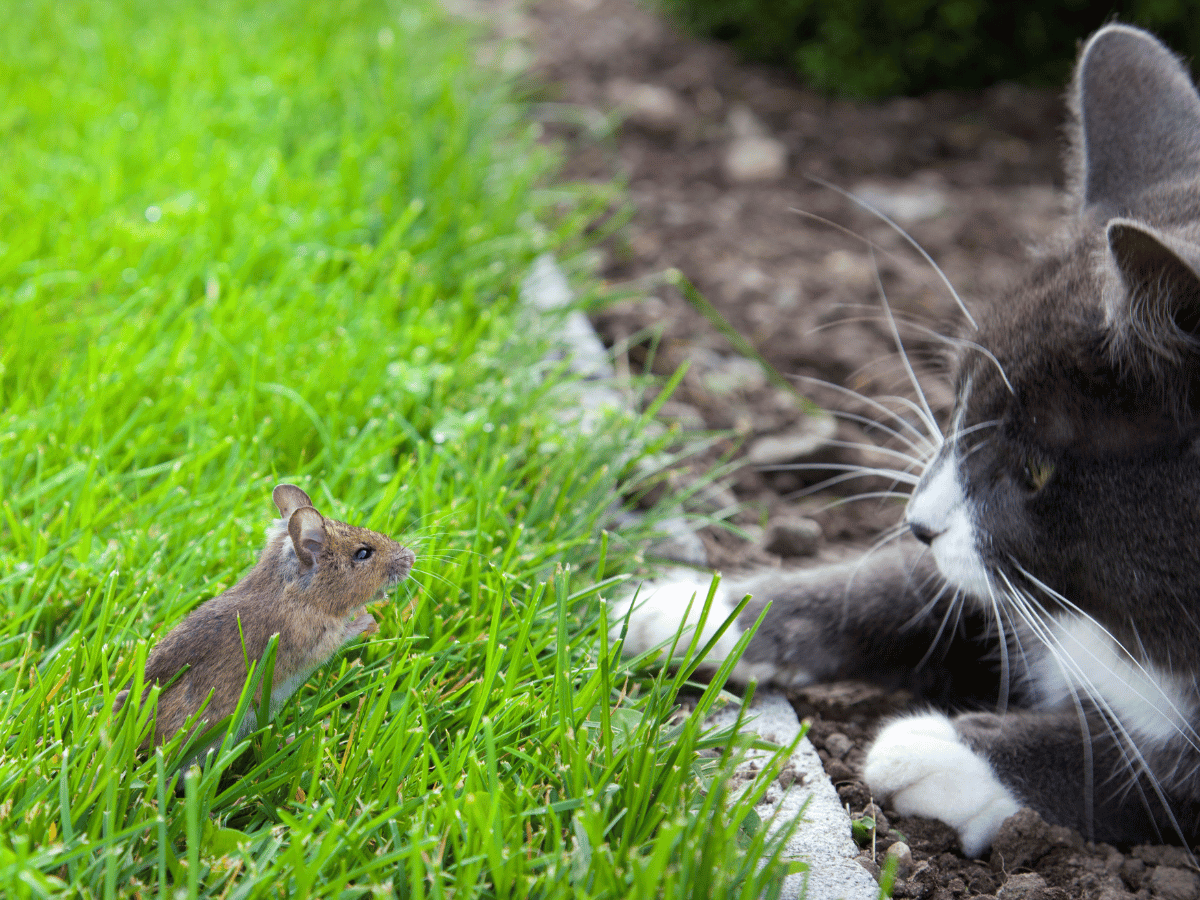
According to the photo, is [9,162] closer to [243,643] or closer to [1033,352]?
[243,643]

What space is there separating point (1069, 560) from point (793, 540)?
96cm

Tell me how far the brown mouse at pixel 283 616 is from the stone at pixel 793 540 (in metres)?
1.19

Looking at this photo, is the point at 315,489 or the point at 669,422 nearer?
the point at 315,489

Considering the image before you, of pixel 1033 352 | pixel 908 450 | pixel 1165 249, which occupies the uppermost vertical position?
pixel 1165 249

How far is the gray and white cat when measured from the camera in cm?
169

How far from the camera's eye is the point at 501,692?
1.81 meters

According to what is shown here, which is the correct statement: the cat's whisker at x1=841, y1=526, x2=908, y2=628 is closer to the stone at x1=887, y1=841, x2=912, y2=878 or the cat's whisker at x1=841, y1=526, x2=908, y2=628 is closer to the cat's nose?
the cat's nose

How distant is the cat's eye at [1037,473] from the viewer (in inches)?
71.6

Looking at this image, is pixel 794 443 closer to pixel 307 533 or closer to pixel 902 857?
pixel 902 857

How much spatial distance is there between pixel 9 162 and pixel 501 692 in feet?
9.94

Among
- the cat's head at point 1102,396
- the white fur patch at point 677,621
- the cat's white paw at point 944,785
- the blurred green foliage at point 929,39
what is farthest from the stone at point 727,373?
the blurred green foliage at point 929,39

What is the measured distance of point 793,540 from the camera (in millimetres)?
2713

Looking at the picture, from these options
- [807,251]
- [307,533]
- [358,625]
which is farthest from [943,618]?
[807,251]

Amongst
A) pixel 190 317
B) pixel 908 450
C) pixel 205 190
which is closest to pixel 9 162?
pixel 205 190
